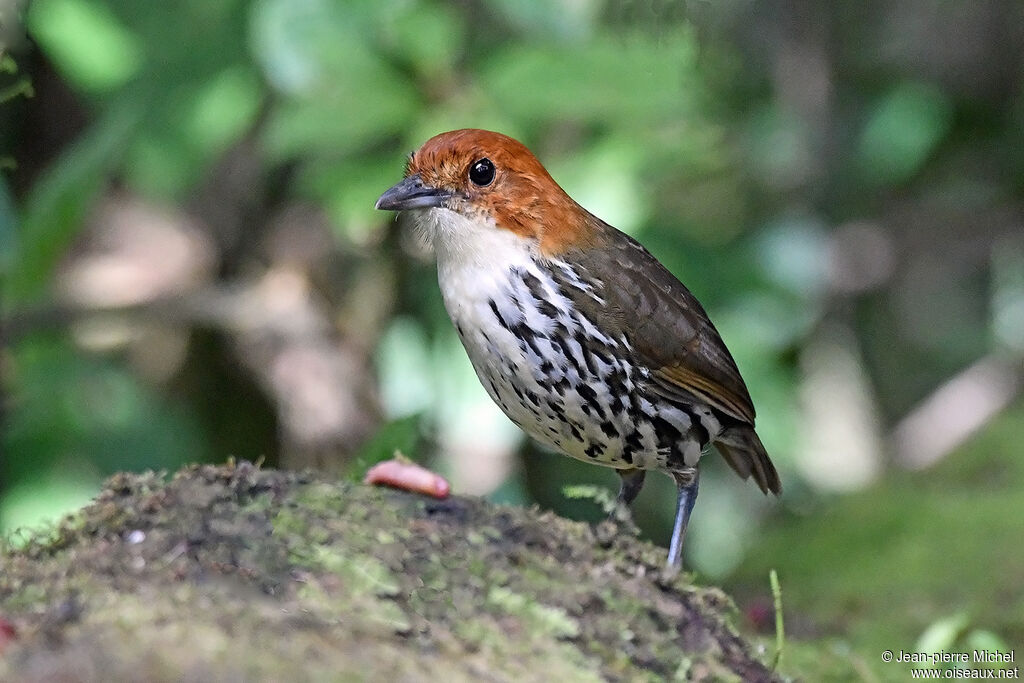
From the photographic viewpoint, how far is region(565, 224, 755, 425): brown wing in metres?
3.17

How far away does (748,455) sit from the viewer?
3846 mm

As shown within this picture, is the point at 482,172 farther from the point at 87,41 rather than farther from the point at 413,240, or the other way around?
the point at 87,41

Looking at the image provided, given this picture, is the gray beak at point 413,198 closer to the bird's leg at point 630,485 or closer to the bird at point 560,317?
the bird at point 560,317

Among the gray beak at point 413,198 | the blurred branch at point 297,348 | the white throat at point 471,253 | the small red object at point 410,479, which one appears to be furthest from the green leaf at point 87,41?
the small red object at point 410,479

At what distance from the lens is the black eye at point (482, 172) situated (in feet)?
10.5

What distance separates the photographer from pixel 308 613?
1.89 m

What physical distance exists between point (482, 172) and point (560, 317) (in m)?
0.49

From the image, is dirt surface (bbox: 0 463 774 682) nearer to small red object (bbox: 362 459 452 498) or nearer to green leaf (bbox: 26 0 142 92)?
small red object (bbox: 362 459 452 498)

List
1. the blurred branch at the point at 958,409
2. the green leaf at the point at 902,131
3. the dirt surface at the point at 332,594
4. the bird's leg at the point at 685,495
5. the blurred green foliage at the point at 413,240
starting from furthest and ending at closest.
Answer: the blurred branch at the point at 958,409 < the green leaf at the point at 902,131 < the blurred green foliage at the point at 413,240 < the bird's leg at the point at 685,495 < the dirt surface at the point at 332,594

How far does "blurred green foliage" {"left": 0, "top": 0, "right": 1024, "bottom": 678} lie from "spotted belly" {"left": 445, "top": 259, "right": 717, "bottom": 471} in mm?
468

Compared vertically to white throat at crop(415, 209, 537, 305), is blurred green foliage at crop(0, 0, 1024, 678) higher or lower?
higher

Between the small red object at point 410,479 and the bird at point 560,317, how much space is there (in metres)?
0.50

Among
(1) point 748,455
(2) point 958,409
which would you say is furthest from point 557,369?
(2) point 958,409

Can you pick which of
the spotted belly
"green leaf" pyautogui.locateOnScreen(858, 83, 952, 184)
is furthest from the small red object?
"green leaf" pyautogui.locateOnScreen(858, 83, 952, 184)
